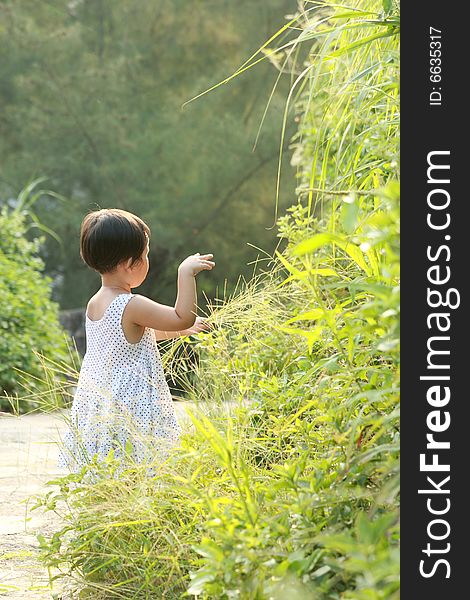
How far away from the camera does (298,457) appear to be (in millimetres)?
2176

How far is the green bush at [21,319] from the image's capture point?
6.04 meters

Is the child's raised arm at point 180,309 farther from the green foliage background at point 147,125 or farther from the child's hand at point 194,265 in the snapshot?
the green foliage background at point 147,125

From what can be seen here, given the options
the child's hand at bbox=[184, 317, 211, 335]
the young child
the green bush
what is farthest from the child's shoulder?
the green bush

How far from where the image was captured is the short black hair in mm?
2787

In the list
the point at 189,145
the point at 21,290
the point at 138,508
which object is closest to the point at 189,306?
the point at 138,508

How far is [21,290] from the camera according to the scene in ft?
21.0

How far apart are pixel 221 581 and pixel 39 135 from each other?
34.6 feet

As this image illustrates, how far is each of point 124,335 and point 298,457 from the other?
76 centimetres

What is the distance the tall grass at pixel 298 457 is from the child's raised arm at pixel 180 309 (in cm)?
8

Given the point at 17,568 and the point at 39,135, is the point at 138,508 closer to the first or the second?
the point at 17,568

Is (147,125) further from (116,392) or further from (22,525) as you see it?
(116,392)

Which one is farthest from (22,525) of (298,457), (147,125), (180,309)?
(147,125)

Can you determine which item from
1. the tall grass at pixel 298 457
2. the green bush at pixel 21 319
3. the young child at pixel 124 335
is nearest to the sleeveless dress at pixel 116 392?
the young child at pixel 124 335

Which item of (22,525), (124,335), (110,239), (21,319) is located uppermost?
(21,319)
